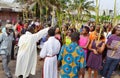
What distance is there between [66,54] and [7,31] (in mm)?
3308

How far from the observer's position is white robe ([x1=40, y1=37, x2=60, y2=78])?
6273 millimetres

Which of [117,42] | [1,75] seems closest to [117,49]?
[117,42]

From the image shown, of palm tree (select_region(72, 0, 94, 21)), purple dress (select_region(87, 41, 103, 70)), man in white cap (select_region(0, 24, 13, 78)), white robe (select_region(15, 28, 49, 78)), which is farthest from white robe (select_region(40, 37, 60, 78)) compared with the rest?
palm tree (select_region(72, 0, 94, 21))

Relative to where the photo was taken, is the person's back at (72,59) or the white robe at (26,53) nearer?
the person's back at (72,59)

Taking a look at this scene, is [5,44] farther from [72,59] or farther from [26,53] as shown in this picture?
[72,59]

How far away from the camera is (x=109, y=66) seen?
782 centimetres

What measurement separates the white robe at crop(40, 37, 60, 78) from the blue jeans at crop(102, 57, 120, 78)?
1.76 meters

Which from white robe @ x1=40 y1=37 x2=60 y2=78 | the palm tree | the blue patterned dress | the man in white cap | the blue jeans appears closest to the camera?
the blue patterned dress

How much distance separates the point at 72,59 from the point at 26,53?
9.75 ft

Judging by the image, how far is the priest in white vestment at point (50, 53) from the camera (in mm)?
6277

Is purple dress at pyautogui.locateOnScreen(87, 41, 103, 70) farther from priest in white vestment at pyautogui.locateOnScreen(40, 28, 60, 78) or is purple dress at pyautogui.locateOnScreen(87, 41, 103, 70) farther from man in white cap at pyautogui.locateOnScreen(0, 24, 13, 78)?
man in white cap at pyautogui.locateOnScreen(0, 24, 13, 78)

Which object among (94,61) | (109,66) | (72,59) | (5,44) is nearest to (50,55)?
(72,59)

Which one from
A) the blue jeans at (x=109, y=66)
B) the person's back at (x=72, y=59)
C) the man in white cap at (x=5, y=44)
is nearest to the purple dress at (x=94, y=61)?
the blue jeans at (x=109, y=66)

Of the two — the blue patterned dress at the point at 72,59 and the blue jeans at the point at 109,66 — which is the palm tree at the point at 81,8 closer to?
the blue jeans at the point at 109,66
